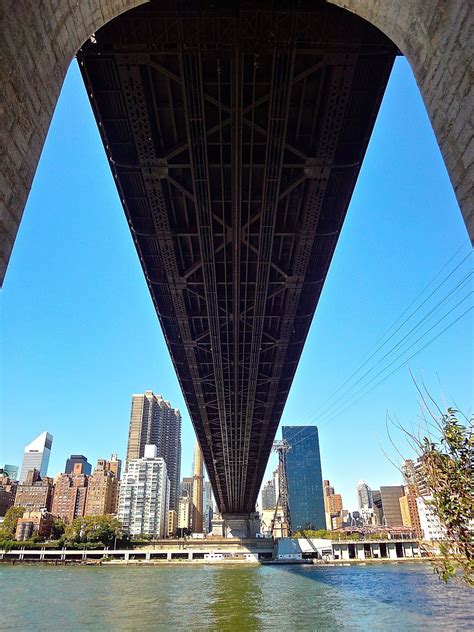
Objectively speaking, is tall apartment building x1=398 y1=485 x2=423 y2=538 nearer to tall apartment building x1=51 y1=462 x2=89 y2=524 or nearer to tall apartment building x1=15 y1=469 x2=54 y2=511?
tall apartment building x1=51 y1=462 x2=89 y2=524

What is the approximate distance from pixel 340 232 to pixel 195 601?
76.8ft

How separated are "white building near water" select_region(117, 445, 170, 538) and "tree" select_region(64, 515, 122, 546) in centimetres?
2169

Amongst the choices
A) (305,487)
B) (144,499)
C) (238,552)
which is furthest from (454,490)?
(305,487)

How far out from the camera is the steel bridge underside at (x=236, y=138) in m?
7.59

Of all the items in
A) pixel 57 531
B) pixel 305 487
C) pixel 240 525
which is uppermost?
pixel 305 487

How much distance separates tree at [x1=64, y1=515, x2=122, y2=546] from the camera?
84750 millimetres

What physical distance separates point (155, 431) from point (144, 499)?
188ft

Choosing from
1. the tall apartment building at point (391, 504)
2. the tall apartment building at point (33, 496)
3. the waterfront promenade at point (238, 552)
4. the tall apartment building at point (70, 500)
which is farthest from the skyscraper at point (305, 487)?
the tall apartment building at point (33, 496)

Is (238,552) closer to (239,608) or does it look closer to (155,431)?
(239,608)

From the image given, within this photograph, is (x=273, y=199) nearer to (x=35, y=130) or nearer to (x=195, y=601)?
(x=35, y=130)

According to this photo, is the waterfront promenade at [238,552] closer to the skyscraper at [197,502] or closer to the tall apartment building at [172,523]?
the tall apartment building at [172,523]

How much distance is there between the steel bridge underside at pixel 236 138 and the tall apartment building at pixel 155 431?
155 metres

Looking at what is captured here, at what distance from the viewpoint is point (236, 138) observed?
31.8 ft

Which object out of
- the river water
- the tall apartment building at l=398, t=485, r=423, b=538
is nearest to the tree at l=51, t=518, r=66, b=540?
the river water
